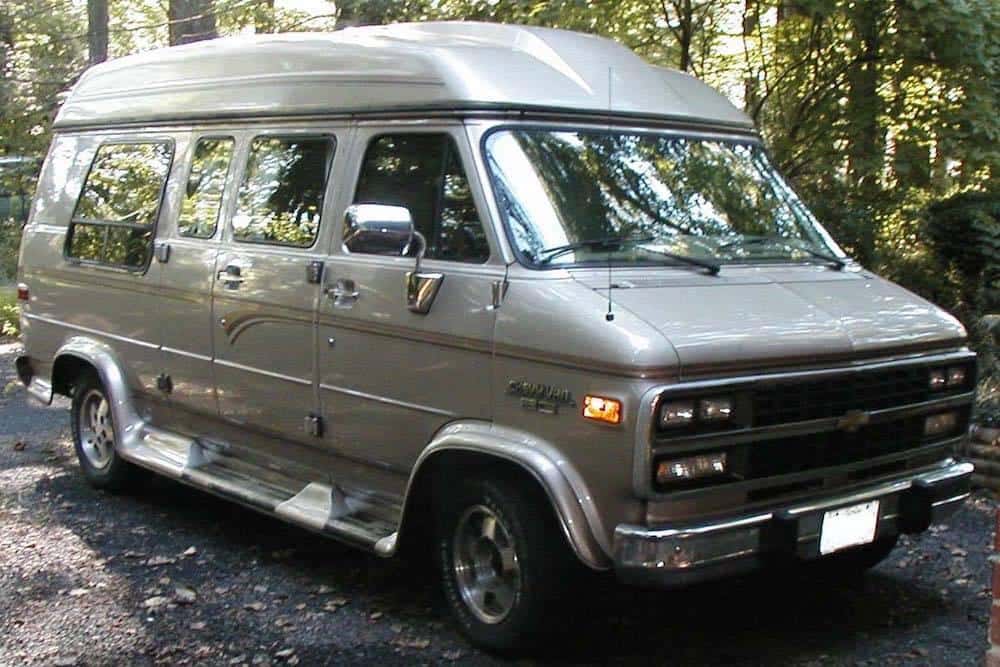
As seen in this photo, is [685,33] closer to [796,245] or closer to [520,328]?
[796,245]

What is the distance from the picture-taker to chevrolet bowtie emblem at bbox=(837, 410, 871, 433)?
4785 mm

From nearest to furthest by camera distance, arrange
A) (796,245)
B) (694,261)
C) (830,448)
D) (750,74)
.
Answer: (830,448), (694,261), (796,245), (750,74)

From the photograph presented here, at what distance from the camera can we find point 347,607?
18.4 ft

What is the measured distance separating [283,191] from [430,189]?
112cm

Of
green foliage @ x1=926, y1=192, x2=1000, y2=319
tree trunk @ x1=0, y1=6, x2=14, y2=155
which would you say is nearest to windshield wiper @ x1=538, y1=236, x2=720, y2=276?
green foliage @ x1=926, y1=192, x2=1000, y2=319

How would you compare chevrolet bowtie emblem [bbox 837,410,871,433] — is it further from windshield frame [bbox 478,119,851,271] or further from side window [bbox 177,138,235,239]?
side window [bbox 177,138,235,239]

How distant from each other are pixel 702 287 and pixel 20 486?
199 inches

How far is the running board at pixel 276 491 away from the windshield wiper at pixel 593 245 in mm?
1397

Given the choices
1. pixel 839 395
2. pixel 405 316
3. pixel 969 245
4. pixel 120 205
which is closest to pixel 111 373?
pixel 120 205

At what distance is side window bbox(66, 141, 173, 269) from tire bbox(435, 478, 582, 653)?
9.73ft

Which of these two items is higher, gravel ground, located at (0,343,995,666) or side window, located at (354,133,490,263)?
side window, located at (354,133,490,263)

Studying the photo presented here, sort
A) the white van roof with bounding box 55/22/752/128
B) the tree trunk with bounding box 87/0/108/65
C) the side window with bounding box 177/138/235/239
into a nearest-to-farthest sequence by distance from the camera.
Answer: the white van roof with bounding box 55/22/752/128 < the side window with bounding box 177/138/235/239 < the tree trunk with bounding box 87/0/108/65

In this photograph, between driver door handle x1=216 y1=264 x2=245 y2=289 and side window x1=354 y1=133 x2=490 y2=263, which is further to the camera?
driver door handle x1=216 y1=264 x2=245 y2=289

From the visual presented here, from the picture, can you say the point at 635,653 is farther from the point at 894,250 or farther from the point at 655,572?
the point at 894,250
